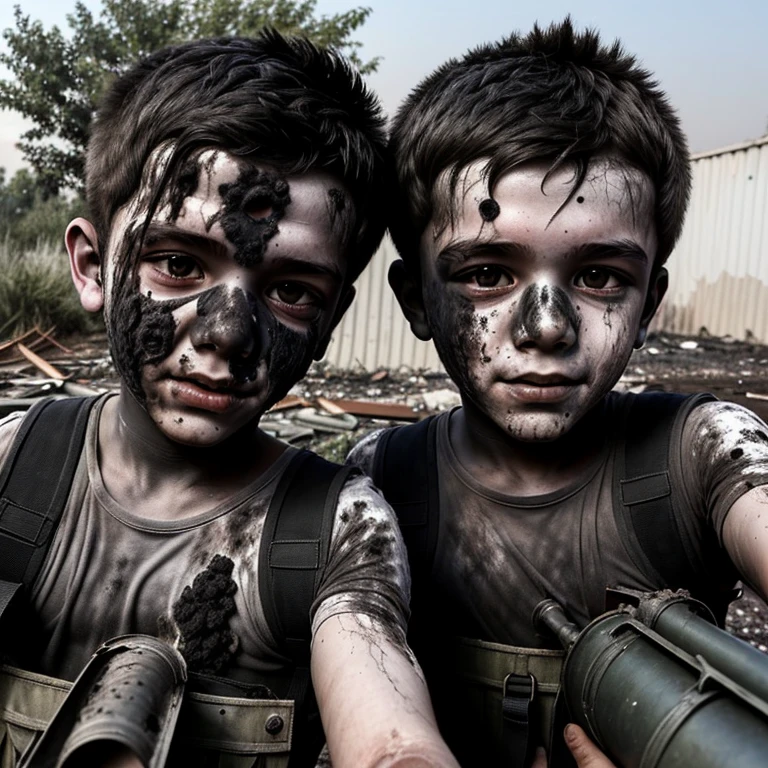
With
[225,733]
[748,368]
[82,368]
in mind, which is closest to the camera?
[225,733]

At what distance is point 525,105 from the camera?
2.10 m

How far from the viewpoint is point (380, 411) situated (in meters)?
8.19

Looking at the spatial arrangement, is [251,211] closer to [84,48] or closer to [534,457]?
[534,457]

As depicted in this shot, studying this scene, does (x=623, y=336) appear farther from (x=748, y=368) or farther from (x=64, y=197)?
(x=64, y=197)

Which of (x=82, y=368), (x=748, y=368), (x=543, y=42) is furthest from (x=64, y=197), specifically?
(x=543, y=42)

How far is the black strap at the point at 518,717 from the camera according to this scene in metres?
2.05

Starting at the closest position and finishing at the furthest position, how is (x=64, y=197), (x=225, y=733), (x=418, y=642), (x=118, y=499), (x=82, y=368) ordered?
(x=225, y=733)
(x=118, y=499)
(x=418, y=642)
(x=82, y=368)
(x=64, y=197)

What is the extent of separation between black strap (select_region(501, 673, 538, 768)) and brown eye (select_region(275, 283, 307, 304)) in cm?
111

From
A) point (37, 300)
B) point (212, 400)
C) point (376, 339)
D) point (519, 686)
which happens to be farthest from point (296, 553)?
point (37, 300)

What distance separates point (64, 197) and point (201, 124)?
17.3 metres

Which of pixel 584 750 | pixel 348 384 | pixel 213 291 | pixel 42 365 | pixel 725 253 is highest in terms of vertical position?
pixel 725 253

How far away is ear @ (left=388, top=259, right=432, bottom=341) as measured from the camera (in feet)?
7.85

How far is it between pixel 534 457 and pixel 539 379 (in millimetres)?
337

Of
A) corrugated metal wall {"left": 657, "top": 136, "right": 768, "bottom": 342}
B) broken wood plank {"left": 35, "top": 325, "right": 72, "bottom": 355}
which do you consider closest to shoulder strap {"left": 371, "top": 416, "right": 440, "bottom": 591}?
broken wood plank {"left": 35, "top": 325, "right": 72, "bottom": 355}
